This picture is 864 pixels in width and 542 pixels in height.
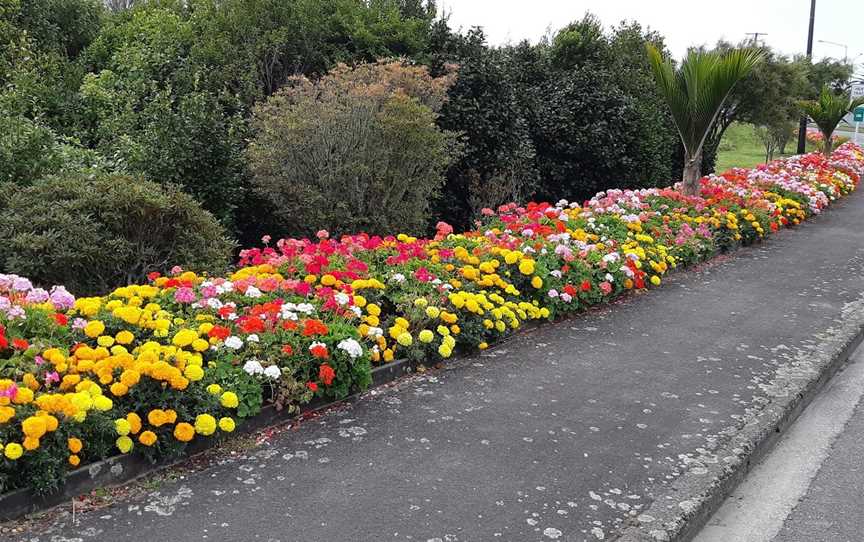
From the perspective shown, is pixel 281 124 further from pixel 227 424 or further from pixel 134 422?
pixel 134 422

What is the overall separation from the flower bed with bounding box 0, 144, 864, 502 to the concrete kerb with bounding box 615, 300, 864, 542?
172 cm

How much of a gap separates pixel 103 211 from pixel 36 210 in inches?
19.2

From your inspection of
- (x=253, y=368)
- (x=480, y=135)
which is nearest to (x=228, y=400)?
(x=253, y=368)

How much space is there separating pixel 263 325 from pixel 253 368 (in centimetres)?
44

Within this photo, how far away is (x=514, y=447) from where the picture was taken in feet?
13.1

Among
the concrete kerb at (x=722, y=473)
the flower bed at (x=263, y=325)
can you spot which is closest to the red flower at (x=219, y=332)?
the flower bed at (x=263, y=325)

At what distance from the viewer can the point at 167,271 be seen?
6629mm

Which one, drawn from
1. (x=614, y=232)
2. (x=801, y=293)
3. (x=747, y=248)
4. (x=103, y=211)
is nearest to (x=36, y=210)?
(x=103, y=211)

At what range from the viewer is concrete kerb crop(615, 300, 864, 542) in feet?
11.0

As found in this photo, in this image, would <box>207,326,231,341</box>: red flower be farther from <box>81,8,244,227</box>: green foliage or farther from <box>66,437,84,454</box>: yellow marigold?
<box>81,8,244,227</box>: green foliage

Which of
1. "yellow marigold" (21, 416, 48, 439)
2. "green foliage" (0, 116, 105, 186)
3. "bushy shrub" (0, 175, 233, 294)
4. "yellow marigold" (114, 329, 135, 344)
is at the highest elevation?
"green foliage" (0, 116, 105, 186)

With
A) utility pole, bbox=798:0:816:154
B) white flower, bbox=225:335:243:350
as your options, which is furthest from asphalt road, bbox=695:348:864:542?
utility pole, bbox=798:0:816:154

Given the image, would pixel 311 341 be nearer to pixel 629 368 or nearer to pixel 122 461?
pixel 122 461

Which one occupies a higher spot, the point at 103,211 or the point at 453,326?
the point at 103,211
